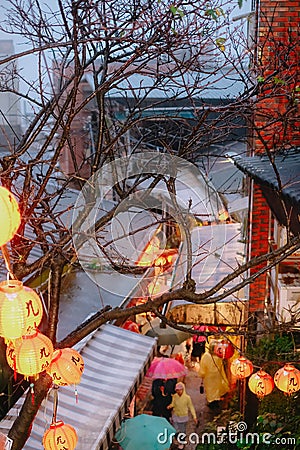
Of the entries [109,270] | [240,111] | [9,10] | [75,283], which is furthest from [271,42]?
[75,283]

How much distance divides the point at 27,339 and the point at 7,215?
6.70 ft

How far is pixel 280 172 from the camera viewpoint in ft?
25.4

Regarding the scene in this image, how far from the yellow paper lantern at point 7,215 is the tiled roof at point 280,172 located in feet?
10.6

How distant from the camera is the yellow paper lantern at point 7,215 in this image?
12.3 feet

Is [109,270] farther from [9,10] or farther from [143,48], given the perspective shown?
[9,10]

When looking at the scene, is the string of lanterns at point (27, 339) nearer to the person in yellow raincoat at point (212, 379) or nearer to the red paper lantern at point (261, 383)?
the red paper lantern at point (261, 383)

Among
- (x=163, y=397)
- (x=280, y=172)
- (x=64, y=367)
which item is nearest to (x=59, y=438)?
(x=64, y=367)

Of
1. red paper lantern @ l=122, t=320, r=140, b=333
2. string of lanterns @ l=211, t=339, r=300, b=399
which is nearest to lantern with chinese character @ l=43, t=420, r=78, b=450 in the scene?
string of lanterns @ l=211, t=339, r=300, b=399

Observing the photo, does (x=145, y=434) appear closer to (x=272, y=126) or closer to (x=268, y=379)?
(x=268, y=379)

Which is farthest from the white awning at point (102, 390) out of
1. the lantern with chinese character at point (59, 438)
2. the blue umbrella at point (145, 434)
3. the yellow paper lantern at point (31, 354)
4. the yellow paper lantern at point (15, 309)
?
the yellow paper lantern at point (15, 309)

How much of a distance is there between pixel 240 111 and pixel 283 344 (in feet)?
13.7

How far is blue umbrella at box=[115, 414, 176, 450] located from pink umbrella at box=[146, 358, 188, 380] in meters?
1.42

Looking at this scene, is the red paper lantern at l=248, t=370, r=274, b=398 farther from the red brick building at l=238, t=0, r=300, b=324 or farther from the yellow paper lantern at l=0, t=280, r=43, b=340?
the yellow paper lantern at l=0, t=280, r=43, b=340

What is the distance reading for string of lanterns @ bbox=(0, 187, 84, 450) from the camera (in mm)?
3838
